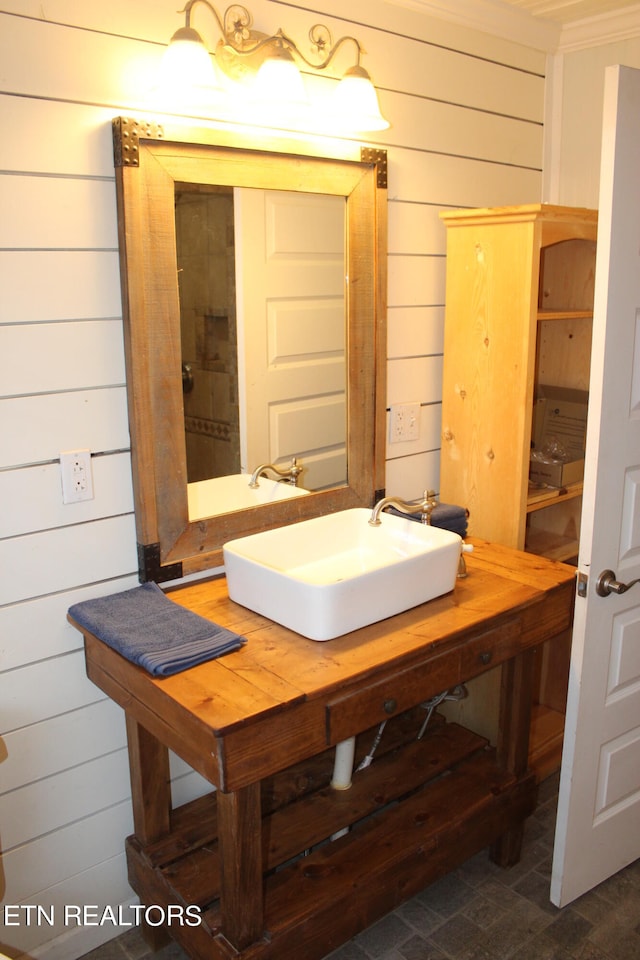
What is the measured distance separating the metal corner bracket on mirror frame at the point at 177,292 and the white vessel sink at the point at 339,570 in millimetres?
122

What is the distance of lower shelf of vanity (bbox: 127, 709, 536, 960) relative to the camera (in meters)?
1.69

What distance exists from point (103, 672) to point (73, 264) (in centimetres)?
86

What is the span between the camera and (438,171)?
2.30m

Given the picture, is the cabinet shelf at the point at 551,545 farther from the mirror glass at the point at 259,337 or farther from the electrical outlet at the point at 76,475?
the electrical outlet at the point at 76,475

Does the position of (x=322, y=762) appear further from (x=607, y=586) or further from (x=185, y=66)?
(x=185, y=66)

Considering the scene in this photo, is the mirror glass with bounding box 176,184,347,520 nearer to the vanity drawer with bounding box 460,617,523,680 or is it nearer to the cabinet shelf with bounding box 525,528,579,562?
the vanity drawer with bounding box 460,617,523,680

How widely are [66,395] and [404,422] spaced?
3.42ft

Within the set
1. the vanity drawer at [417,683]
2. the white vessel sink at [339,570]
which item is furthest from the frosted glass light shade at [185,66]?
the vanity drawer at [417,683]

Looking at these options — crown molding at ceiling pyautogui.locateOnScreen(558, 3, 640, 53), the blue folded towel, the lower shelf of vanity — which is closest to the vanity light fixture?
crown molding at ceiling pyautogui.locateOnScreen(558, 3, 640, 53)

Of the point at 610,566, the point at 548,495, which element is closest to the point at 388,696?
the point at 610,566

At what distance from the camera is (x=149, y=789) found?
6.15 ft

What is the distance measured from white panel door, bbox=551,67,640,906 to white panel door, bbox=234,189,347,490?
0.69m

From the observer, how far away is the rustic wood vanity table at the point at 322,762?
1.47 metres

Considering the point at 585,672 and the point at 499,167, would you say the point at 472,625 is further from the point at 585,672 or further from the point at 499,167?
the point at 499,167
